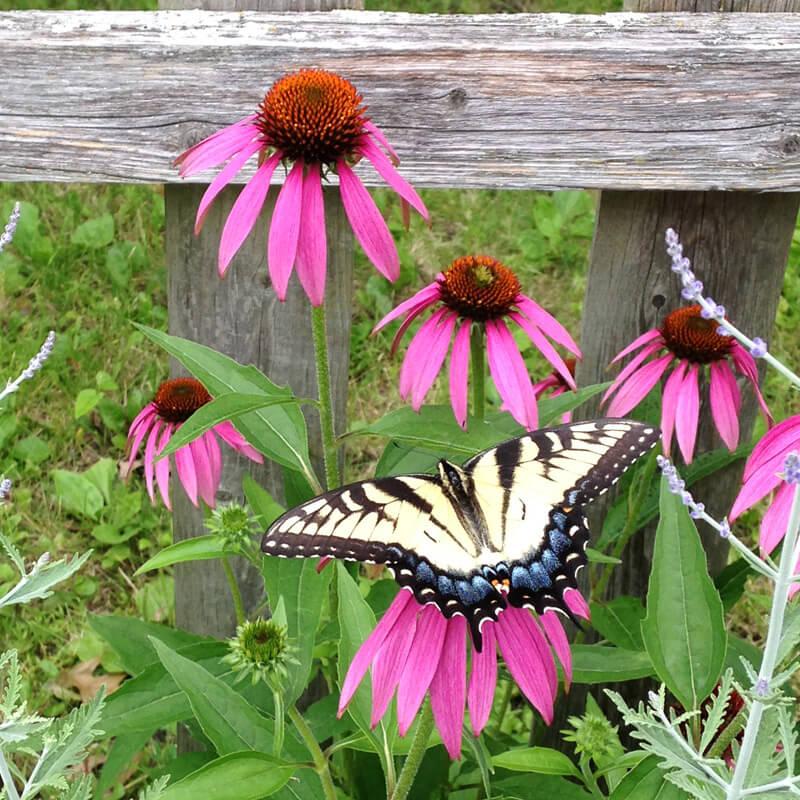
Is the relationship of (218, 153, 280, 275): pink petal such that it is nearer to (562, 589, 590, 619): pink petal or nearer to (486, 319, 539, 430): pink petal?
(486, 319, 539, 430): pink petal

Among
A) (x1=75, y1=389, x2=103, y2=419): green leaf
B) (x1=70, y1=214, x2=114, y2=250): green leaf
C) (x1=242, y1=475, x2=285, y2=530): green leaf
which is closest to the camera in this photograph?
(x1=242, y1=475, x2=285, y2=530): green leaf

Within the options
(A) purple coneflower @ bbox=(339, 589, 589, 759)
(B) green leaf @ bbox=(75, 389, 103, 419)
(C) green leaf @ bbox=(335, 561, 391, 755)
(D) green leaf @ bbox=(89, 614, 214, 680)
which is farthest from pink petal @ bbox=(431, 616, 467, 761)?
(B) green leaf @ bbox=(75, 389, 103, 419)

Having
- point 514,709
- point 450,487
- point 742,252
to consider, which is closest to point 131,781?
point 514,709

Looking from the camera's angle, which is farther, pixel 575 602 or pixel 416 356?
pixel 416 356

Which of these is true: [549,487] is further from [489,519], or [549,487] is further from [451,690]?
[451,690]

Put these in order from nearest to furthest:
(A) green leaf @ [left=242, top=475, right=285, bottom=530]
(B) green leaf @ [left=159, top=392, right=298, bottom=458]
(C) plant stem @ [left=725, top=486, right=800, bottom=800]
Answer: (C) plant stem @ [left=725, top=486, right=800, bottom=800] → (B) green leaf @ [left=159, top=392, right=298, bottom=458] → (A) green leaf @ [left=242, top=475, right=285, bottom=530]

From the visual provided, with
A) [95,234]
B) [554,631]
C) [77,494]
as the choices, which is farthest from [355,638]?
[95,234]

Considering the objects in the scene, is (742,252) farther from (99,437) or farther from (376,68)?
(99,437)
